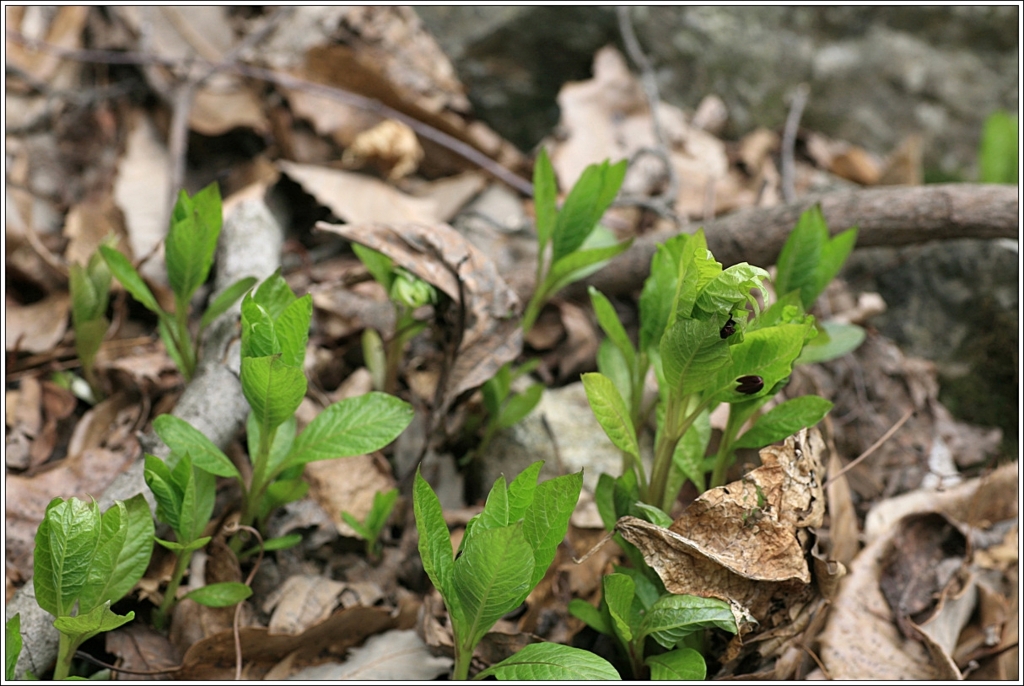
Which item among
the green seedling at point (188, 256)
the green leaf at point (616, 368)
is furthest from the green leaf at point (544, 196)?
the green seedling at point (188, 256)

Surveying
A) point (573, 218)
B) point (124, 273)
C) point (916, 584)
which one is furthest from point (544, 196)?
point (916, 584)

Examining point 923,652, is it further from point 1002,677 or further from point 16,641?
point 16,641

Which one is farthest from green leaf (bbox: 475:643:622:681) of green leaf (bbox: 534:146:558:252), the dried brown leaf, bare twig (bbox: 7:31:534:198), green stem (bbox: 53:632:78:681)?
bare twig (bbox: 7:31:534:198)

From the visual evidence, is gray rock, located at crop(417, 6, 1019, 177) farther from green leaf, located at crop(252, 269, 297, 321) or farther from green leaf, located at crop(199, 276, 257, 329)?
green leaf, located at crop(252, 269, 297, 321)

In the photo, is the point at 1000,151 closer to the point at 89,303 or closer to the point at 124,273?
the point at 124,273

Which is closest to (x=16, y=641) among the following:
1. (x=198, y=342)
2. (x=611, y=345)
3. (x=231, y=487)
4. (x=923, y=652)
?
(x=231, y=487)
